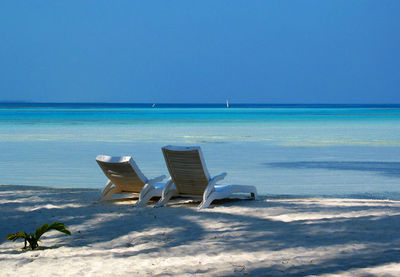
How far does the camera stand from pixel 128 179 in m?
7.91

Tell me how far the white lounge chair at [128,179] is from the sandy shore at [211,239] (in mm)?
240

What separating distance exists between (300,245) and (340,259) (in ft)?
1.88

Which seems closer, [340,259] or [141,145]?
[340,259]

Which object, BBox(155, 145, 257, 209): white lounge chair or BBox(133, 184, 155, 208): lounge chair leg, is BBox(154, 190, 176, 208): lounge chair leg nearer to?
BBox(155, 145, 257, 209): white lounge chair

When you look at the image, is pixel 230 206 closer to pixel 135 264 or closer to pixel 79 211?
pixel 79 211

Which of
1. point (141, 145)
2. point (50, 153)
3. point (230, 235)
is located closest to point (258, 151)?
point (141, 145)

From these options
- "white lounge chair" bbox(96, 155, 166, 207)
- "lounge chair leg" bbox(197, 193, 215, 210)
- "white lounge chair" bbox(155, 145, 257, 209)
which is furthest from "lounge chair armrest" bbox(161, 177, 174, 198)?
"lounge chair leg" bbox(197, 193, 215, 210)

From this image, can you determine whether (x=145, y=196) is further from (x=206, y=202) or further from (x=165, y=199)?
(x=206, y=202)

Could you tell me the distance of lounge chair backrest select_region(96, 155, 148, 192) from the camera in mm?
7621

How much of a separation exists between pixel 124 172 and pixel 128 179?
153 millimetres

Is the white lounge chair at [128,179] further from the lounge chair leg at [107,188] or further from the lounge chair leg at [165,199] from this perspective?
the lounge chair leg at [165,199]

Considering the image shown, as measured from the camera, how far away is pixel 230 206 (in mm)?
7559

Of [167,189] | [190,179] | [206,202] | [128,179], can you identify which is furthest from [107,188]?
[206,202]

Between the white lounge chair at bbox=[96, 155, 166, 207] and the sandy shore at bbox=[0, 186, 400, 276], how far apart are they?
0.79 ft
